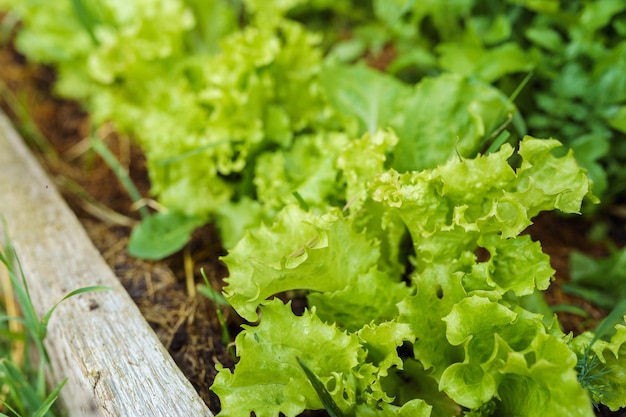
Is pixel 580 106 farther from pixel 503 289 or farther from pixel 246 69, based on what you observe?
pixel 246 69

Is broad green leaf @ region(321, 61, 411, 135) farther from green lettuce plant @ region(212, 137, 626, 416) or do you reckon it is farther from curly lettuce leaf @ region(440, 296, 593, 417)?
curly lettuce leaf @ region(440, 296, 593, 417)

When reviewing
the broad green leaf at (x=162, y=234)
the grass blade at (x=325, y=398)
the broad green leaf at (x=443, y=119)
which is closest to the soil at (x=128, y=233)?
the broad green leaf at (x=162, y=234)

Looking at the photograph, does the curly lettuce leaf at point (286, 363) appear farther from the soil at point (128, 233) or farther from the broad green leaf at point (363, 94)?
the broad green leaf at point (363, 94)

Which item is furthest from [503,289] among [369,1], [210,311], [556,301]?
[369,1]

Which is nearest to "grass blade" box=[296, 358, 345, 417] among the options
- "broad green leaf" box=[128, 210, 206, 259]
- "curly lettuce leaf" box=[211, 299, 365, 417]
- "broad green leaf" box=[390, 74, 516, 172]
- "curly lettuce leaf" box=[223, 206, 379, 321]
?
"curly lettuce leaf" box=[211, 299, 365, 417]

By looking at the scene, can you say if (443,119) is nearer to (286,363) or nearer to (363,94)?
(363,94)

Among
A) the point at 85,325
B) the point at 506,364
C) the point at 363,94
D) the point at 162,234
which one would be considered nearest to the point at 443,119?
the point at 363,94
